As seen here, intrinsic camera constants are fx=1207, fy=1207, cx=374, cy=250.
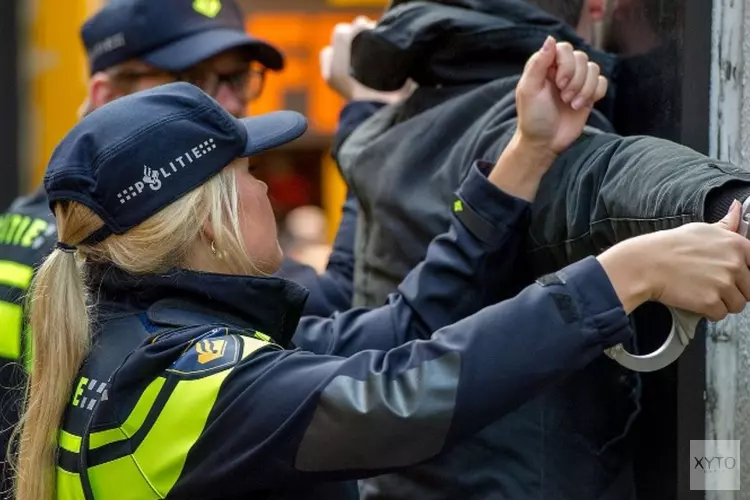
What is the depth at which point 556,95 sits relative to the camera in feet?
5.89

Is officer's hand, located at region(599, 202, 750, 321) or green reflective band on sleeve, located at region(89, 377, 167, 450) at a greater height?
officer's hand, located at region(599, 202, 750, 321)

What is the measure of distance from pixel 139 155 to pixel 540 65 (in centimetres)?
59

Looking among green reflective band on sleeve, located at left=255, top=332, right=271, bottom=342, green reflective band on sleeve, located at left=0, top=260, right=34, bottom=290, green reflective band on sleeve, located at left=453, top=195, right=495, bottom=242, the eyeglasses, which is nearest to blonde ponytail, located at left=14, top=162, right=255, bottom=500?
green reflective band on sleeve, located at left=255, top=332, right=271, bottom=342

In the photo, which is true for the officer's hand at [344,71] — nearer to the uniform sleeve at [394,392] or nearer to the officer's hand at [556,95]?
the officer's hand at [556,95]

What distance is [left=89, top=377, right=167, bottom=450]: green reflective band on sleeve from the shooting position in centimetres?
162

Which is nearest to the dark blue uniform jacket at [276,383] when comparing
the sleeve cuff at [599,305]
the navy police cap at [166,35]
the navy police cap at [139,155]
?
the sleeve cuff at [599,305]

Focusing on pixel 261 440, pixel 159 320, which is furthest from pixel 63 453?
pixel 261 440

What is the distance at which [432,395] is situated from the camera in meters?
1.49

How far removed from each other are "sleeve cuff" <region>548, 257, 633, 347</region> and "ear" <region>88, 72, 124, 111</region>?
1.70 metres

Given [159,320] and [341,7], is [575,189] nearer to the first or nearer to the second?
[159,320]

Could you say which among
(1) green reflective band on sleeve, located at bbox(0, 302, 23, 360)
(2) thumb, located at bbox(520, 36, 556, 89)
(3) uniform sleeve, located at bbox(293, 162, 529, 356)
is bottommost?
(1) green reflective band on sleeve, located at bbox(0, 302, 23, 360)

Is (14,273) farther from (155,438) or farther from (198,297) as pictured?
(155,438)

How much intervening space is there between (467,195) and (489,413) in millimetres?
491

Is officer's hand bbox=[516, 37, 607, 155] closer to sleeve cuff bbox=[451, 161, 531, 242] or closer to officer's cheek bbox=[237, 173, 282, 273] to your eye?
sleeve cuff bbox=[451, 161, 531, 242]
